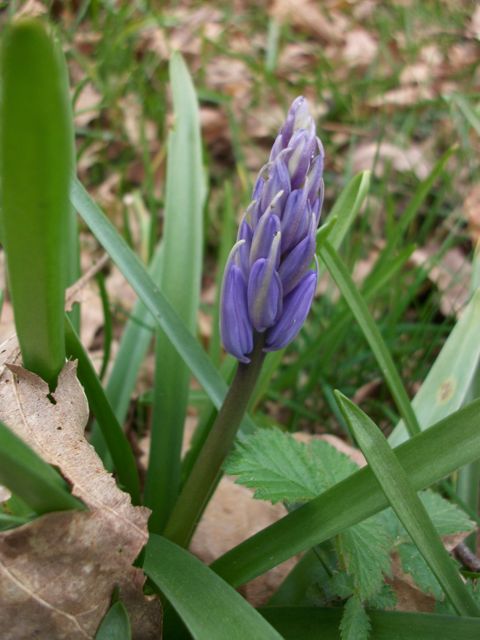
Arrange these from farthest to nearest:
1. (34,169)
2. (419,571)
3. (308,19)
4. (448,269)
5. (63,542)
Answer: (308,19)
(448,269)
(419,571)
(63,542)
(34,169)

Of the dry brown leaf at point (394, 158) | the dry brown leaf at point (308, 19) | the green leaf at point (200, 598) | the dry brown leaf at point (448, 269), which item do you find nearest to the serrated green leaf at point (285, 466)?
the green leaf at point (200, 598)

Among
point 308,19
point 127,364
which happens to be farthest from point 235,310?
point 308,19

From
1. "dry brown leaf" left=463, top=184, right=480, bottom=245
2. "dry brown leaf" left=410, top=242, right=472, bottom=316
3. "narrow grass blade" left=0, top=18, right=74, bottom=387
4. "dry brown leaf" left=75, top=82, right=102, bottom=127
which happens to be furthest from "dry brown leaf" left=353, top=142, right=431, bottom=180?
"narrow grass blade" left=0, top=18, right=74, bottom=387

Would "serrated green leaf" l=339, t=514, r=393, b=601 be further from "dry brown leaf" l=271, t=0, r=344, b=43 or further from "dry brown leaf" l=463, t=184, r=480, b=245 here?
"dry brown leaf" l=271, t=0, r=344, b=43

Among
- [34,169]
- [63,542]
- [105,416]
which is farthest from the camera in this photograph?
[105,416]

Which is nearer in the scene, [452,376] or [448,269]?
[452,376]

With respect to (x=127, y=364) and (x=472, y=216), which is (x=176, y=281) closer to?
(x=127, y=364)
